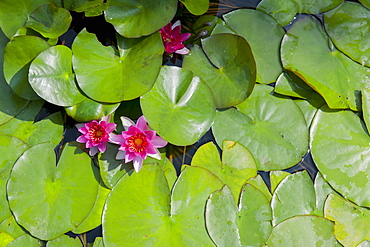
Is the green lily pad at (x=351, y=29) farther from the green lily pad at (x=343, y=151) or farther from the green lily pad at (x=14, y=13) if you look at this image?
the green lily pad at (x=14, y=13)

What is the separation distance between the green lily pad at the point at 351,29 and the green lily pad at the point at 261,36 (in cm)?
45

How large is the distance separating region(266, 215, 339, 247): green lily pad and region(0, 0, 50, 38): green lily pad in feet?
8.23

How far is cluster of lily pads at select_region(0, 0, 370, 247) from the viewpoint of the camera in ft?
6.64

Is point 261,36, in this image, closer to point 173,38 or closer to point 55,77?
point 173,38

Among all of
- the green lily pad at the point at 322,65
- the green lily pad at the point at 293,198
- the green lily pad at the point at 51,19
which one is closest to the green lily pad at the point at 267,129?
the green lily pad at the point at 293,198

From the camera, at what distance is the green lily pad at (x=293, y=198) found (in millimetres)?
2115

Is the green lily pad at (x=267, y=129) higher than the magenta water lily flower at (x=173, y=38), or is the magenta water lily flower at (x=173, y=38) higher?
the magenta water lily flower at (x=173, y=38)

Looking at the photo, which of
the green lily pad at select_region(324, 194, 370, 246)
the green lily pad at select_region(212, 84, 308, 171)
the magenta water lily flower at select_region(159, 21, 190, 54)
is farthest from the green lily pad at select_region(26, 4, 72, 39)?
the green lily pad at select_region(324, 194, 370, 246)

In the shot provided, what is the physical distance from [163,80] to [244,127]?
0.76 meters

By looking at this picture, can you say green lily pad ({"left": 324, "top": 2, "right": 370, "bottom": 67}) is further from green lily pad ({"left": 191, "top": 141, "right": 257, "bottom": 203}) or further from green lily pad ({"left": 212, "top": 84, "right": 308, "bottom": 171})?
green lily pad ({"left": 191, "top": 141, "right": 257, "bottom": 203})

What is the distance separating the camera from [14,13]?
2135mm

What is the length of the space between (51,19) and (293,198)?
7.61 feet

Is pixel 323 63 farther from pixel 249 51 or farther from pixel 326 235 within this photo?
pixel 326 235

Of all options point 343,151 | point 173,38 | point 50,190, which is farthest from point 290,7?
point 50,190
